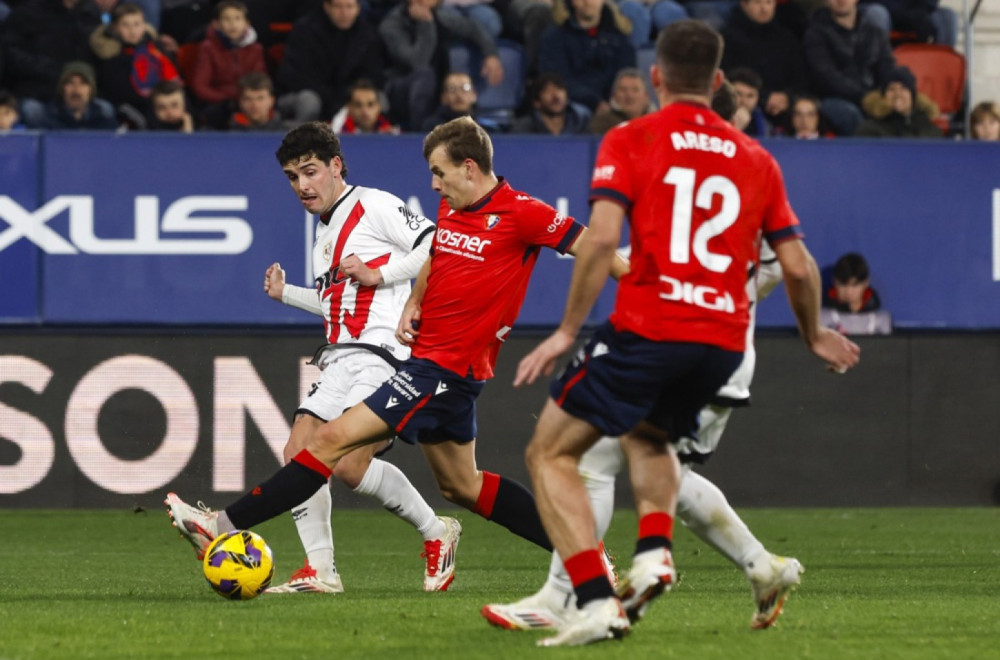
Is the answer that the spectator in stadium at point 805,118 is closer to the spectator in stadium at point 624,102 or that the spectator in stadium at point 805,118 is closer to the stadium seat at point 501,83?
the spectator in stadium at point 624,102

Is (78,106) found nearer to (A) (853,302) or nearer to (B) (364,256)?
(A) (853,302)

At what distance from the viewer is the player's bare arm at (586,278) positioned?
554cm

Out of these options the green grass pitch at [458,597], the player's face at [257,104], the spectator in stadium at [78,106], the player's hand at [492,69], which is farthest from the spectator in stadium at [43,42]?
the green grass pitch at [458,597]

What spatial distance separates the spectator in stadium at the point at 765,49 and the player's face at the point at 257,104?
3.84 m

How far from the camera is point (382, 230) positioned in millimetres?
8375

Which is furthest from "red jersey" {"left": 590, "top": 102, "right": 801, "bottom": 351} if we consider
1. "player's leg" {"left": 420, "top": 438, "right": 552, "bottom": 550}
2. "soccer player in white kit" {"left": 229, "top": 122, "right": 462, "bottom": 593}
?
"soccer player in white kit" {"left": 229, "top": 122, "right": 462, "bottom": 593}

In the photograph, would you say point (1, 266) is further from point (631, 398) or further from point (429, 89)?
point (631, 398)

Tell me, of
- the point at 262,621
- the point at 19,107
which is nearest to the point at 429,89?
the point at 19,107

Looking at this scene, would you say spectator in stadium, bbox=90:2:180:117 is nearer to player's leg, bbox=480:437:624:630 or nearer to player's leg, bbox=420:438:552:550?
player's leg, bbox=420:438:552:550

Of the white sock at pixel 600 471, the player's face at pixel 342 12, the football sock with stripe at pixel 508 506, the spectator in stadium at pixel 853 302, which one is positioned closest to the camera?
the white sock at pixel 600 471

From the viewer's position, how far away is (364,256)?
8.37 meters

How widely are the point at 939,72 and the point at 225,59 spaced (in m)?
6.04

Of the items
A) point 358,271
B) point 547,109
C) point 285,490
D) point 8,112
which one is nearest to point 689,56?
point 358,271

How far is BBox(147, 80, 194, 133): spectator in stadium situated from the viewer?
13.8 metres
